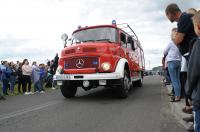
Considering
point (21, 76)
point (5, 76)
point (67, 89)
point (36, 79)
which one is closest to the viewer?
→ point (67, 89)

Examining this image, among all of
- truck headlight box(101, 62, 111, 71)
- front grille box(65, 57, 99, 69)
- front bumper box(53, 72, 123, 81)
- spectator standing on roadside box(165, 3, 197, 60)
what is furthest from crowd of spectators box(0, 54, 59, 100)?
spectator standing on roadside box(165, 3, 197, 60)

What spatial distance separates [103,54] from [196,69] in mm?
7891

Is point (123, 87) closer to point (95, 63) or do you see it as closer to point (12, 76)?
point (95, 63)

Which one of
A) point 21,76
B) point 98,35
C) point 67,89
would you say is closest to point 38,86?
point 21,76

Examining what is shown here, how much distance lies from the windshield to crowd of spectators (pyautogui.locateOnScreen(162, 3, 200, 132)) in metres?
2.84

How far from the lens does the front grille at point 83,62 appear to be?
37.1 feet

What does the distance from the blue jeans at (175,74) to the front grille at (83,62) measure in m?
2.58

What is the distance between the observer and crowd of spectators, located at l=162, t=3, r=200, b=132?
139 inches

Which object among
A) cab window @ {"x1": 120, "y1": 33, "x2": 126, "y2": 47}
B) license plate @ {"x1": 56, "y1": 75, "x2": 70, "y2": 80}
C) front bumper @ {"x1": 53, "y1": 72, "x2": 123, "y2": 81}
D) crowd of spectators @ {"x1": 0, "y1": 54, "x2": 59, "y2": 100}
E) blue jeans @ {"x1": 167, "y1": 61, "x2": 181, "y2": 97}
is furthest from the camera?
crowd of spectators @ {"x1": 0, "y1": 54, "x2": 59, "y2": 100}

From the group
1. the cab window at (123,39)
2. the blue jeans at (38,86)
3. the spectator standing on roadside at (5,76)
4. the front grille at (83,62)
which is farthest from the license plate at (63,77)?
the blue jeans at (38,86)

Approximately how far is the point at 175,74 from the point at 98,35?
3789 millimetres

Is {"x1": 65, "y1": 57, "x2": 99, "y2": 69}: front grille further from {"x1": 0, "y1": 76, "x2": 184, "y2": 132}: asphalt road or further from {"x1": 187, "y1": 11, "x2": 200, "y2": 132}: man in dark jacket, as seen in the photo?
{"x1": 187, "y1": 11, "x2": 200, "y2": 132}: man in dark jacket

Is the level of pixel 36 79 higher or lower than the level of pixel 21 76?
lower

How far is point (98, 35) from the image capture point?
1250 cm
